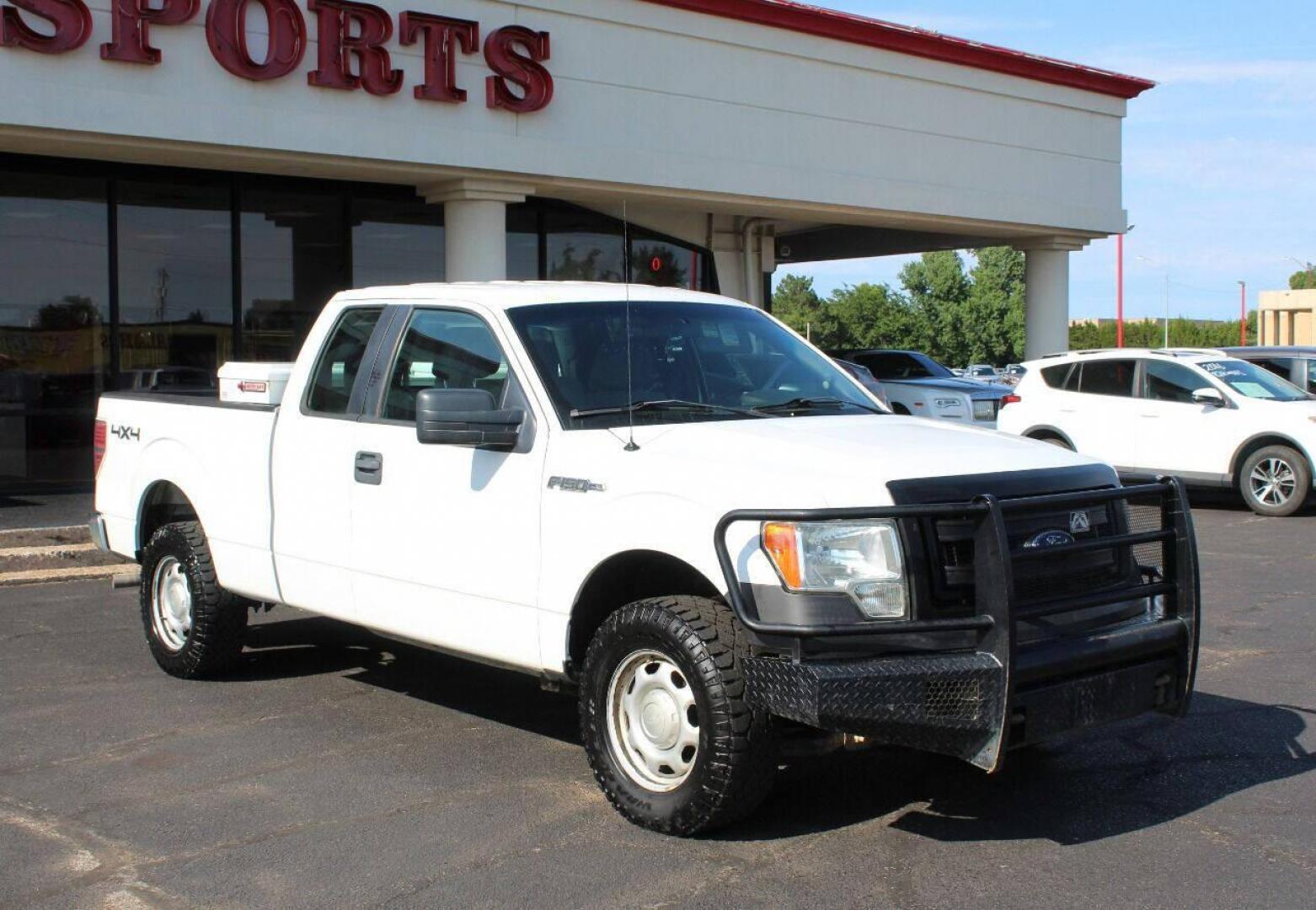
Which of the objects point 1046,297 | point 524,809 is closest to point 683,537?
point 524,809

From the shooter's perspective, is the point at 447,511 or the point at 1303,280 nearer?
the point at 447,511

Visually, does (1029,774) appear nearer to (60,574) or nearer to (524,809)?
(524,809)

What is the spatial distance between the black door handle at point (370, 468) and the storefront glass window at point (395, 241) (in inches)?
462

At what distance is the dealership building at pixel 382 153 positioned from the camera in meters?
14.4

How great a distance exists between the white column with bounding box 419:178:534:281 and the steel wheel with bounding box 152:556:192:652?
31.1 ft

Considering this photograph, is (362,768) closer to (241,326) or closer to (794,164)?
(241,326)

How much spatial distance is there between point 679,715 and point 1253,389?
1235 cm

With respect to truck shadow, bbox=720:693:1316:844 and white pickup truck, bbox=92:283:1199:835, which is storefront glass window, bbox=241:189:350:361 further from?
truck shadow, bbox=720:693:1316:844

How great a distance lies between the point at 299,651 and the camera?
8211mm

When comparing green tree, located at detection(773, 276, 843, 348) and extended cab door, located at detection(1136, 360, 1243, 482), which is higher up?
green tree, located at detection(773, 276, 843, 348)

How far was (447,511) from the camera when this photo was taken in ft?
19.2

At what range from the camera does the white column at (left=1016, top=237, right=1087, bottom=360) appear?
23766mm

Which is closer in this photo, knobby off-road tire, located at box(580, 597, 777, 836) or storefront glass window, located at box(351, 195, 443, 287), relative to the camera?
knobby off-road tire, located at box(580, 597, 777, 836)

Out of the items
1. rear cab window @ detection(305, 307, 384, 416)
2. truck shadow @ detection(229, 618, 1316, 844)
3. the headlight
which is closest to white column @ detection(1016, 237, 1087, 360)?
truck shadow @ detection(229, 618, 1316, 844)
